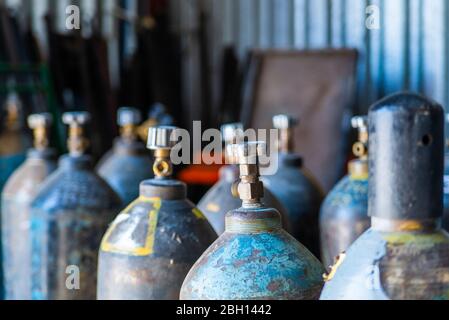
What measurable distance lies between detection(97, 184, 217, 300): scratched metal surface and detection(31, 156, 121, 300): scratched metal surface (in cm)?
47

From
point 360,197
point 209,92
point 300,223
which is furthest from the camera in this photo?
point 209,92

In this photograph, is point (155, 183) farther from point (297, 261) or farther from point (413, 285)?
point (413, 285)

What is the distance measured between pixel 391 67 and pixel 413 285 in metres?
4.13

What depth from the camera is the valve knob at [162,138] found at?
1561 millimetres

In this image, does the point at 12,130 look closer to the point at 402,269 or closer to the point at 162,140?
the point at 162,140

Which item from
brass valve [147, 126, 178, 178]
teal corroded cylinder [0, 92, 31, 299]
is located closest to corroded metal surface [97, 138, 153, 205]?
brass valve [147, 126, 178, 178]

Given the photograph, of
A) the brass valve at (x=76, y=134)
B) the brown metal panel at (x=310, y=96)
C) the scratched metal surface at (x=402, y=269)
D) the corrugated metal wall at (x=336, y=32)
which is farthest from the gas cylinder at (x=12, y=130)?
the scratched metal surface at (x=402, y=269)

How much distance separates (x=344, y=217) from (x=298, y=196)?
0.34 meters

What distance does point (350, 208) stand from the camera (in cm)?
211

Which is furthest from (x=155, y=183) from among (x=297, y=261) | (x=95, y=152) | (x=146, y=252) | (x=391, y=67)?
(x=391, y=67)

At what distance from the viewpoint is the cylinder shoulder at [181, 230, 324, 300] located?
1171mm

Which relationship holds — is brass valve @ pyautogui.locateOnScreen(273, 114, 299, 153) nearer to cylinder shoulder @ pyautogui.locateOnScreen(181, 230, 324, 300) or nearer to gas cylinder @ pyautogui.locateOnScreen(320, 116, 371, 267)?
gas cylinder @ pyautogui.locateOnScreen(320, 116, 371, 267)
